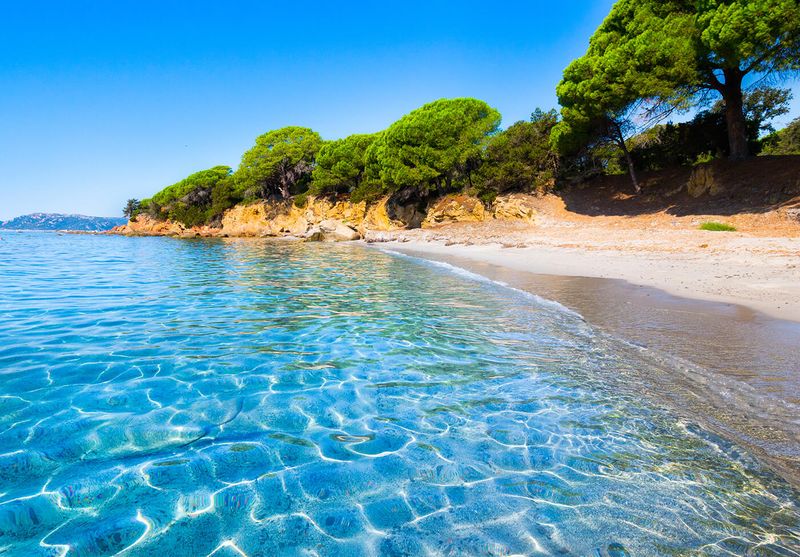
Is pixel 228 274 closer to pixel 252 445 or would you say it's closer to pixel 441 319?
pixel 441 319

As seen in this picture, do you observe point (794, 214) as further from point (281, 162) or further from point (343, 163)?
point (281, 162)

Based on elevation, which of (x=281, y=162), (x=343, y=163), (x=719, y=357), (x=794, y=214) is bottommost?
(x=719, y=357)

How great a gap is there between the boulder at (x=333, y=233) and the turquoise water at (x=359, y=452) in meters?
30.6

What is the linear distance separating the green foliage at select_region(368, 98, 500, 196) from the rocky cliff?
2.85m

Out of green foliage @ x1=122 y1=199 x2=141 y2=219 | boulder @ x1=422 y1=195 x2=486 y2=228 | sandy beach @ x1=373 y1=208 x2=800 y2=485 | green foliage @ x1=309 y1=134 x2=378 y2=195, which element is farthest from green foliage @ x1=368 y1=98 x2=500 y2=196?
green foliage @ x1=122 y1=199 x2=141 y2=219

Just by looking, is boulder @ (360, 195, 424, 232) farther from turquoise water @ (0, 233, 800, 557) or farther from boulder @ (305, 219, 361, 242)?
turquoise water @ (0, 233, 800, 557)

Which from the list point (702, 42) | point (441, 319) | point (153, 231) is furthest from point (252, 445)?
point (153, 231)

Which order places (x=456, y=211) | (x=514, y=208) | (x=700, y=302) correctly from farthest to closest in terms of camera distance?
(x=456, y=211) → (x=514, y=208) → (x=700, y=302)

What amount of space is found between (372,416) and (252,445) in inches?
42.8

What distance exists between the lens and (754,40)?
642 inches

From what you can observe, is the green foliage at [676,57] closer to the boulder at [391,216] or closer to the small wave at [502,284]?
the small wave at [502,284]

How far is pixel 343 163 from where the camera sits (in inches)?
1800

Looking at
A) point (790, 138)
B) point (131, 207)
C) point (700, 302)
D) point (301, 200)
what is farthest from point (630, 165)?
point (131, 207)

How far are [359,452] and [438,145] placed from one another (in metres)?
33.5
